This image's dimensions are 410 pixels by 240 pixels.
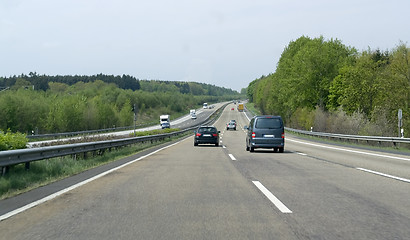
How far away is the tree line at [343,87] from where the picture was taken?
121 ft

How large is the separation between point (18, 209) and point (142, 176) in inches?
170

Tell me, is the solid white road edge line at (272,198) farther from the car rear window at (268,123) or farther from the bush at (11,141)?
the car rear window at (268,123)

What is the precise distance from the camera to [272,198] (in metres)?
7.12

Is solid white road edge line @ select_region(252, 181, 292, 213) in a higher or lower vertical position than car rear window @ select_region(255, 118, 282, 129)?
lower

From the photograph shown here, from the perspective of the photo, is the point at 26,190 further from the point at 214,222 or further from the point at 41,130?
the point at 41,130

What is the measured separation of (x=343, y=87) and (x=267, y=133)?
3275cm

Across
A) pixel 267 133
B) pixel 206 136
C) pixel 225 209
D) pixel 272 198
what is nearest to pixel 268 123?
pixel 267 133

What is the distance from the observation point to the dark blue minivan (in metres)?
19.7

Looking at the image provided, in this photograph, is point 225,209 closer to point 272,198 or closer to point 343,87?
point 272,198

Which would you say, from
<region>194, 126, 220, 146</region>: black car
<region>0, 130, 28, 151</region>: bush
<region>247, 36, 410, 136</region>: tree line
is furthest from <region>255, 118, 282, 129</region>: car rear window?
<region>247, 36, 410, 136</region>: tree line

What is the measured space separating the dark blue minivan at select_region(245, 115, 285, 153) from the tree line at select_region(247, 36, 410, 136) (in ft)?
48.4

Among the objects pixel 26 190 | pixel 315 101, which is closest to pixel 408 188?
pixel 26 190

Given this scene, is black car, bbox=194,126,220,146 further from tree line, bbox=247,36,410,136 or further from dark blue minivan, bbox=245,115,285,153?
tree line, bbox=247,36,410,136

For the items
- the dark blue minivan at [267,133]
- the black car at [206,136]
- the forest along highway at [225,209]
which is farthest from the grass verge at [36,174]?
the black car at [206,136]
